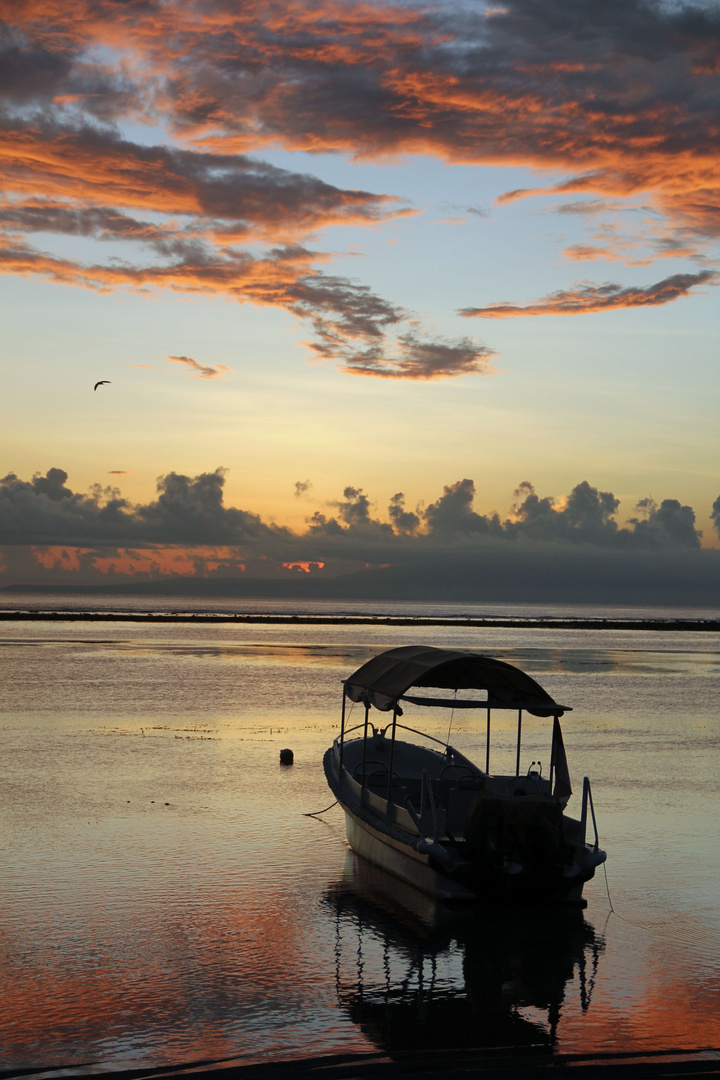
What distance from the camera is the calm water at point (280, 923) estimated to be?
9109 millimetres

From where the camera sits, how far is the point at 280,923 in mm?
12109

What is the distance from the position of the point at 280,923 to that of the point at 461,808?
16.2 feet

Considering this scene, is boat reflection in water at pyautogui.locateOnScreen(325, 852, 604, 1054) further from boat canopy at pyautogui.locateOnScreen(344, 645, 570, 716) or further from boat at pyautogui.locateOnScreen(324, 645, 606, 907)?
boat canopy at pyautogui.locateOnScreen(344, 645, 570, 716)

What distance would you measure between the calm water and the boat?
0.53 metres

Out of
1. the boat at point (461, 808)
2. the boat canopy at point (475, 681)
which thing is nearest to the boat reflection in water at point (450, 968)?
the boat at point (461, 808)

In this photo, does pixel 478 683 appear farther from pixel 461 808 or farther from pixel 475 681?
pixel 461 808

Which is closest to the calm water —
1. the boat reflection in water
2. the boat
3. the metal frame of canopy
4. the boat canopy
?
the boat reflection in water

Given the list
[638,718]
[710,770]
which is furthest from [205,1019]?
[638,718]

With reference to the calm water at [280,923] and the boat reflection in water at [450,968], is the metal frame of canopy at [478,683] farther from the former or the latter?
the calm water at [280,923]

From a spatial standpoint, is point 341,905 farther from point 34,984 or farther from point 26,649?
point 26,649

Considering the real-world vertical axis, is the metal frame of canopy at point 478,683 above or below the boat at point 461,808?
above

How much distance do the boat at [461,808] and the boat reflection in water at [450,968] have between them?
40 cm

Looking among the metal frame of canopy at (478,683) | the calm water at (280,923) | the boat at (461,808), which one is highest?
the metal frame of canopy at (478,683)

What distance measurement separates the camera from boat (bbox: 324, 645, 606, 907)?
12.8m
